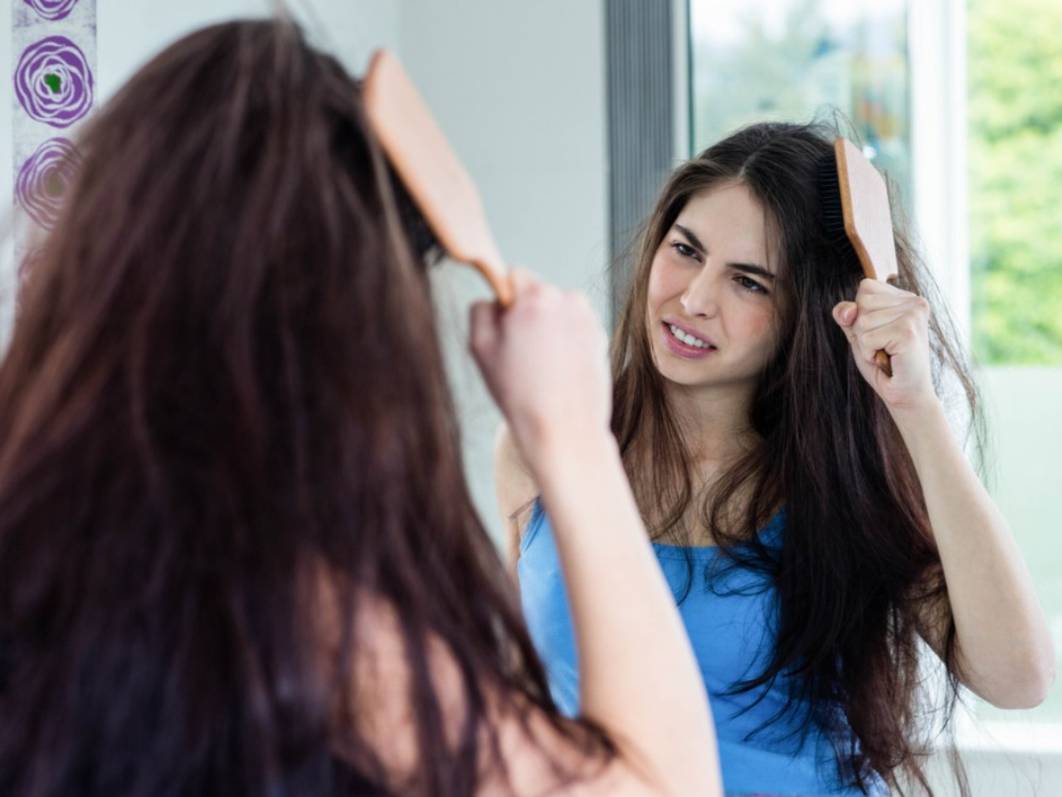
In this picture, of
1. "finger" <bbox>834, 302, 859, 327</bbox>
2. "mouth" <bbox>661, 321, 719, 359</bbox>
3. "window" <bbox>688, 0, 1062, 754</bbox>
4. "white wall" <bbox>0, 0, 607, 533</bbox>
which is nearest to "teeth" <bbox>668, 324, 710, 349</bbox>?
"mouth" <bbox>661, 321, 719, 359</bbox>

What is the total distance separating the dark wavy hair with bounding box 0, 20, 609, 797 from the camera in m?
0.56

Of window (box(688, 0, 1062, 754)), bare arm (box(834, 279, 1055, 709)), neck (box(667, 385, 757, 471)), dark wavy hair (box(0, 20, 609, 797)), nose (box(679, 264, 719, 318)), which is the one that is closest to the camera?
dark wavy hair (box(0, 20, 609, 797))

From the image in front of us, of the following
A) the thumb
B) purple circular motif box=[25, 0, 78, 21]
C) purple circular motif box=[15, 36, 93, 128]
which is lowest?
the thumb

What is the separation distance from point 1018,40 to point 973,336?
0.65 meters

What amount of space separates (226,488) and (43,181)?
3.39 feet

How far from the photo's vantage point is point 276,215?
22.9 inches

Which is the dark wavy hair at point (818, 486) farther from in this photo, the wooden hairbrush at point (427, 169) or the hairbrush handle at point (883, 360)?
the wooden hairbrush at point (427, 169)

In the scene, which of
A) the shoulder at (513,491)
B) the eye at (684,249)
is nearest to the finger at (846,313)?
the eye at (684,249)

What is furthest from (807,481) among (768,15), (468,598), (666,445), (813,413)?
(768,15)

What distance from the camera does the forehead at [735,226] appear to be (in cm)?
139

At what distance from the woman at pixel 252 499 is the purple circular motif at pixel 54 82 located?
991mm

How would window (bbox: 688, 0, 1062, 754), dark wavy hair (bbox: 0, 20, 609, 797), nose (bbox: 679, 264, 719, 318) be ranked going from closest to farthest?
dark wavy hair (bbox: 0, 20, 609, 797) < nose (bbox: 679, 264, 719, 318) < window (bbox: 688, 0, 1062, 754)

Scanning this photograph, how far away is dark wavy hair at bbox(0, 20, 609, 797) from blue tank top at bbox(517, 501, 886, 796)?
2.32 feet

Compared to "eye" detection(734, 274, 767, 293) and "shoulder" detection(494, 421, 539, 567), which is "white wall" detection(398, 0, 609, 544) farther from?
"eye" detection(734, 274, 767, 293)
